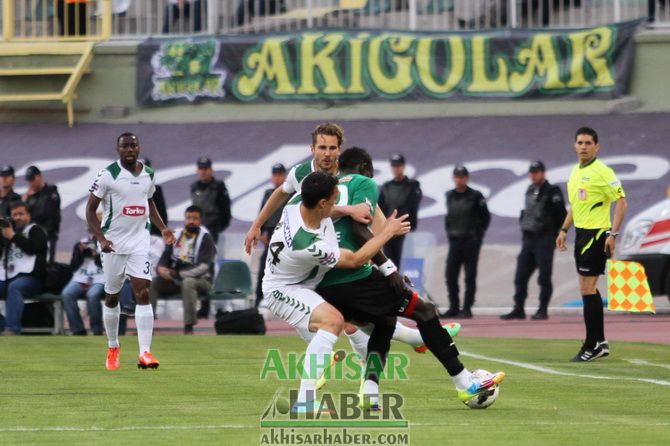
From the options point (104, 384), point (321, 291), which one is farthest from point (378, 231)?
point (104, 384)

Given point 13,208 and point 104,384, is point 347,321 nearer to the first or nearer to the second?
point 104,384

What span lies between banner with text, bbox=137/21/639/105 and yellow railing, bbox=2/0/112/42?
1420 millimetres

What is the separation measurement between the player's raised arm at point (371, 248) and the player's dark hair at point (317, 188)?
16.9 inches

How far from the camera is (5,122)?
2720 centimetres

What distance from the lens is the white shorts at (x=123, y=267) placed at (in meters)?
14.1

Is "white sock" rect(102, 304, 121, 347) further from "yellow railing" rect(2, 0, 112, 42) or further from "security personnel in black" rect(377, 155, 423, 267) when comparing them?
"yellow railing" rect(2, 0, 112, 42)

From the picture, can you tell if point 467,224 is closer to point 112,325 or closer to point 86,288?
point 86,288

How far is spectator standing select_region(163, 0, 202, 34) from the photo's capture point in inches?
1073

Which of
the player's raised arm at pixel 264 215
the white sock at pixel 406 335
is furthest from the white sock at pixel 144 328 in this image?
the white sock at pixel 406 335

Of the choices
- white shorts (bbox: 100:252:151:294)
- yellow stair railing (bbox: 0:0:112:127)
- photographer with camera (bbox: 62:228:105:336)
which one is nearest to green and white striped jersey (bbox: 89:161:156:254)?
white shorts (bbox: 100:252:151:294)

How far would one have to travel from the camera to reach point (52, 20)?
27.9m

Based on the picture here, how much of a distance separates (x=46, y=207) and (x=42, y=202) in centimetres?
9

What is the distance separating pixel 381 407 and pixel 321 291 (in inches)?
33.7

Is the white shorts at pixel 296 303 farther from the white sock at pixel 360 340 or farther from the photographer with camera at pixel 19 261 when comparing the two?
the photographer with camera at pixel 19 261
